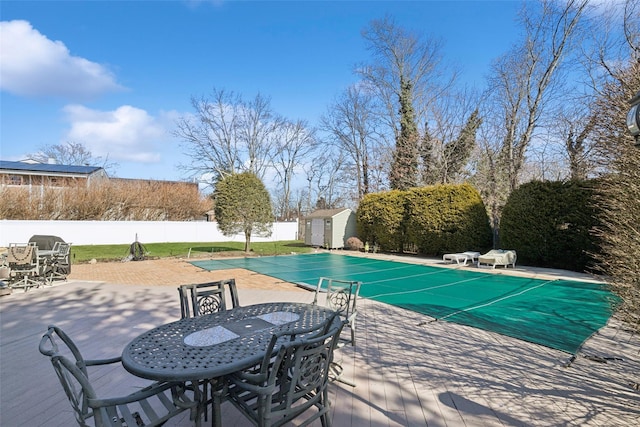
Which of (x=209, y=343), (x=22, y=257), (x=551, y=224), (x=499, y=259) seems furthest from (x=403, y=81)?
(x=209, y=343)

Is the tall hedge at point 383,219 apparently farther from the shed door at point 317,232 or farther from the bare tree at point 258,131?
the bare tree at point 258,131

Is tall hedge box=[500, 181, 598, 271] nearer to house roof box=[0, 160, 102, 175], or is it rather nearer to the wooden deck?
the wooden deck

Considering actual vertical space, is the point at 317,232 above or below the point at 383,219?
below

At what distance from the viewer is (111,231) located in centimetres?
1861

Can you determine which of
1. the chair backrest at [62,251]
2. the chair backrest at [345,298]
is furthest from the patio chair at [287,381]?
the chair backrest at [62,251]

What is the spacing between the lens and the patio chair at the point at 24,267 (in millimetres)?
6828

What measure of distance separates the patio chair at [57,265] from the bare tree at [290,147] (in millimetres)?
22620

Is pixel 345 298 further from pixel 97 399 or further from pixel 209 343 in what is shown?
pixel 97 399

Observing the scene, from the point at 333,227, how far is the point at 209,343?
1625cm

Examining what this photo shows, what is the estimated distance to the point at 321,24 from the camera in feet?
43.0

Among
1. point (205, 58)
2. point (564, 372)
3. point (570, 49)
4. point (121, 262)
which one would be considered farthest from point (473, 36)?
point (121, 262)

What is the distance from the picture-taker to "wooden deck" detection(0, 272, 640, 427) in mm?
2406

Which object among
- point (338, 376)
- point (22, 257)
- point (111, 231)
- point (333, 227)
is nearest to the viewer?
point (338, 376)

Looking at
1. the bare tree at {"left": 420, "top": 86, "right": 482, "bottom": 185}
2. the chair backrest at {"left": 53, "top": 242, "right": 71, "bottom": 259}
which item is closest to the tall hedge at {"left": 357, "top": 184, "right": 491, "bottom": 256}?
the bare tree at {"left": 420, "top": 86, "right": 482, "bottom": 185}
